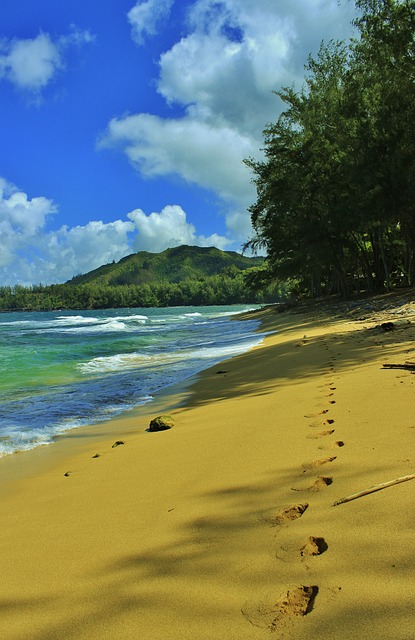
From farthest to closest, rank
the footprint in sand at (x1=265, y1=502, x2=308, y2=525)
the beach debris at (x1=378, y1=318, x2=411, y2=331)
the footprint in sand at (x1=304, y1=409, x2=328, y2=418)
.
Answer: the beach debris at (x1=378, y1=318, x2=411, y2=331) < the footprint in sand at (x1=304, y1=409, x2=328, y2=418) < the footprint in sand at (x1=265, y1=502, x2=308, y2=525)

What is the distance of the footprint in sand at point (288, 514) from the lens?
97.0 inches

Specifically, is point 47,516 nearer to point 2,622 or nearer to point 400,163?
point 2,622

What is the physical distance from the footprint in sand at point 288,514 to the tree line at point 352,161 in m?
18.5

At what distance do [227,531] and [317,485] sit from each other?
2.38ft

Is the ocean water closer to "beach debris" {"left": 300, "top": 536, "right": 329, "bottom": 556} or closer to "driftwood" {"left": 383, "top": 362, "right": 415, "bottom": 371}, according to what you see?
"driftwood" {"left": 383, "top": 362, "right": 415, "bottom": 371}

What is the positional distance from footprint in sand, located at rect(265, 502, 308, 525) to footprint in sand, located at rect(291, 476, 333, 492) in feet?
0.74

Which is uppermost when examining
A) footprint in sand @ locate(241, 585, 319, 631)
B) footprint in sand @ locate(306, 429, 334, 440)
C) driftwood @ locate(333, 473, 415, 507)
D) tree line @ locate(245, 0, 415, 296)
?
tree line @ locate(245, 0, 415, 296)

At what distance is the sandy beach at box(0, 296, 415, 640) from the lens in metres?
1.76

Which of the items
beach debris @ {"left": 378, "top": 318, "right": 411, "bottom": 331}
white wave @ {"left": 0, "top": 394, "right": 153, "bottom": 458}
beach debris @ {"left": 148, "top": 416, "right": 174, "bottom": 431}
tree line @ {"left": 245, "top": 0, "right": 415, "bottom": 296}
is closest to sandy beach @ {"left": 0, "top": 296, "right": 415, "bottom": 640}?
beach debris @ {"left": 148, "top": 416, "right": 174, "bottom": 431}

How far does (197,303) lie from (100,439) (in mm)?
173209

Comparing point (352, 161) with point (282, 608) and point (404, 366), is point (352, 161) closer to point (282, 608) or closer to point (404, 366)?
point (404, 366)

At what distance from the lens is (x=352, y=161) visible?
21.5m

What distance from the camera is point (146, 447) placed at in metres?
5.12

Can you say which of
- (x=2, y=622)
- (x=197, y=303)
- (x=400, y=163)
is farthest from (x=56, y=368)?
(x=197, y=303)
